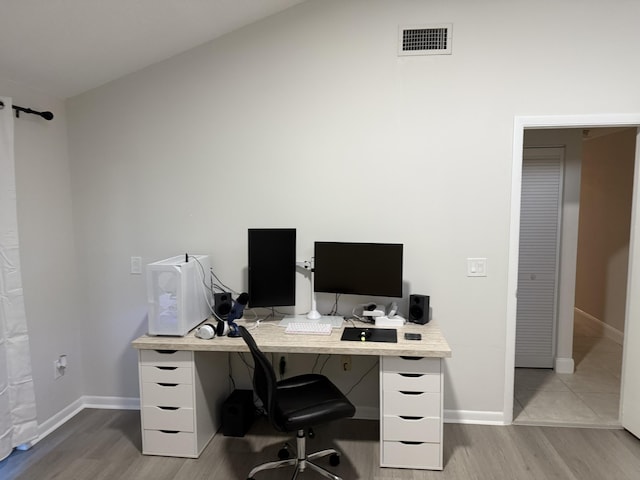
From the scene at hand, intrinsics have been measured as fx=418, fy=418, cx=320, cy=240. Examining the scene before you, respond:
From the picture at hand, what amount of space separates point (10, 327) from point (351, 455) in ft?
7.11

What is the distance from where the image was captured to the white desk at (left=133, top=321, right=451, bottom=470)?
2.34 metres

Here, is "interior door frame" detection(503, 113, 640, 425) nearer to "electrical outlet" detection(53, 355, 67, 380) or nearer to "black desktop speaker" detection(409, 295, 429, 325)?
"black desktop speaker" detection(409, 295, 429, 325)

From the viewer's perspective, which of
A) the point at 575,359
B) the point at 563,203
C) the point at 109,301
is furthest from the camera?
the point at 575,359

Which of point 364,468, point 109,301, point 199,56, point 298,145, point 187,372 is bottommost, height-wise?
point 364,468

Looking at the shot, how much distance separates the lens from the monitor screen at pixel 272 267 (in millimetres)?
2756

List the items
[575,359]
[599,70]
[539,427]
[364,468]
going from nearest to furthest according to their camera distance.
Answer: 1. [364,468]
2. [599,70]
3. [539,427]
4. [575,359]

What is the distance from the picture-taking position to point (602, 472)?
93.2 inches

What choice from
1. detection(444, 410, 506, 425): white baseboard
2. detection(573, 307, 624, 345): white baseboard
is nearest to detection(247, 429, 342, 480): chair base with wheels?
detection(444, 410, 506, 425): white baseboard

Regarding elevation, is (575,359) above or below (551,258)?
below

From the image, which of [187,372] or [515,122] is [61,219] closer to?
[187,372]

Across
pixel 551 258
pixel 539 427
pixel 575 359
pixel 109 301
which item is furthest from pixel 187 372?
pixel 575 359

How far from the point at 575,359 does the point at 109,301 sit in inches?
167

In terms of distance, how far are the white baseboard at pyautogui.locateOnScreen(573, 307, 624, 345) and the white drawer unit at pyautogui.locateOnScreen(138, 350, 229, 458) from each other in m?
4.32

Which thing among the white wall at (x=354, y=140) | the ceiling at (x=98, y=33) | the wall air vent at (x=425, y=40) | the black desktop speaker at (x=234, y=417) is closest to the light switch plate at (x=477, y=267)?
the white wall at (x=354, y=140)
